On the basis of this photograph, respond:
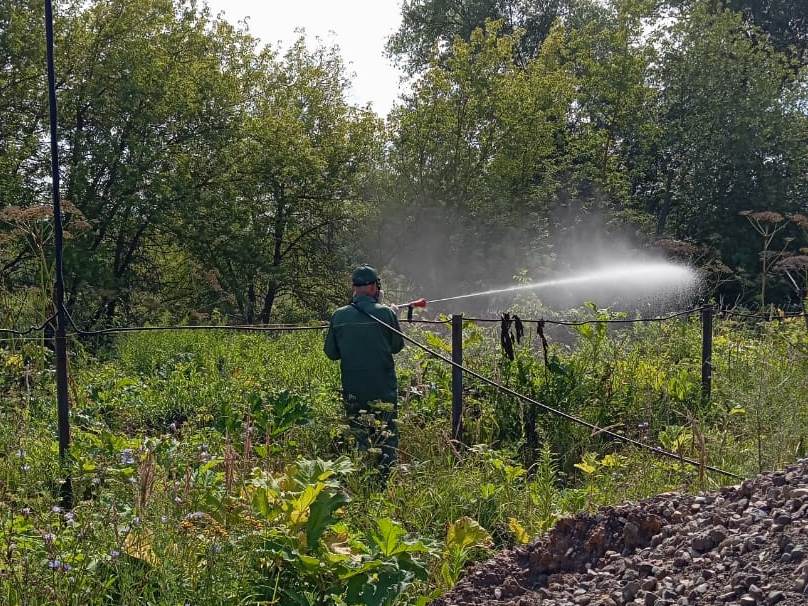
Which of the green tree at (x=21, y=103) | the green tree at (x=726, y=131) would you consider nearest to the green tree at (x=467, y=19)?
the green tree at (x=726, y=131)

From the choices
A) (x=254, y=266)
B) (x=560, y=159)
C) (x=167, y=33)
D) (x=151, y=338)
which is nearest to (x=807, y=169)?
(x=560, y=159)

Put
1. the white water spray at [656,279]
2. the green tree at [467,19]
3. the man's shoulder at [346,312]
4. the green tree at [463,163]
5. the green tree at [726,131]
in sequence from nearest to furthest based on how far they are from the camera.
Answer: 1. the man's shoulder at [346,312]
2. the white water spray at [656,279]
3. the green tree at [463,163]
4. the green tree at [726,131]
5. the green tree at [467,19]

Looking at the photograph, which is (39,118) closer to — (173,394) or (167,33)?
(167,33)

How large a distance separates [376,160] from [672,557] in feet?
55.2

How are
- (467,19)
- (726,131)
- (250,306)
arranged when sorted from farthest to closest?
(467,19), (726,131), (250,306)

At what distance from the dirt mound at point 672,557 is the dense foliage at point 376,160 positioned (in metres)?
10.8

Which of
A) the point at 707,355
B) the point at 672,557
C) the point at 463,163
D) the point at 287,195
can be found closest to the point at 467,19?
the point at 463,163

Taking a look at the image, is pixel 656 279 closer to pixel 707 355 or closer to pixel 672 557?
pixel 707 355

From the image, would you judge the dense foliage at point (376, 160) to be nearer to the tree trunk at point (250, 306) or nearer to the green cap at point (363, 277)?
the tree trunk at point (250, 306)

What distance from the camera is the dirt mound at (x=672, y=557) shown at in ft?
8.96

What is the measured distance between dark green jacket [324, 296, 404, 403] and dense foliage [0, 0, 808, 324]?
341 inches

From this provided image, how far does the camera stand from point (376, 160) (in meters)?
19.2

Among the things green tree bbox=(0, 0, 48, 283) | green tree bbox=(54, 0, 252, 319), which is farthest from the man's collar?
green tree bbox=(0, 0, 48, 283)

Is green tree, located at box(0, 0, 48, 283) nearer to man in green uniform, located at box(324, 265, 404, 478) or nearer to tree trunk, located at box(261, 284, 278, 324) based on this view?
tree trunk, located at box(261, 284, 278, 324)
